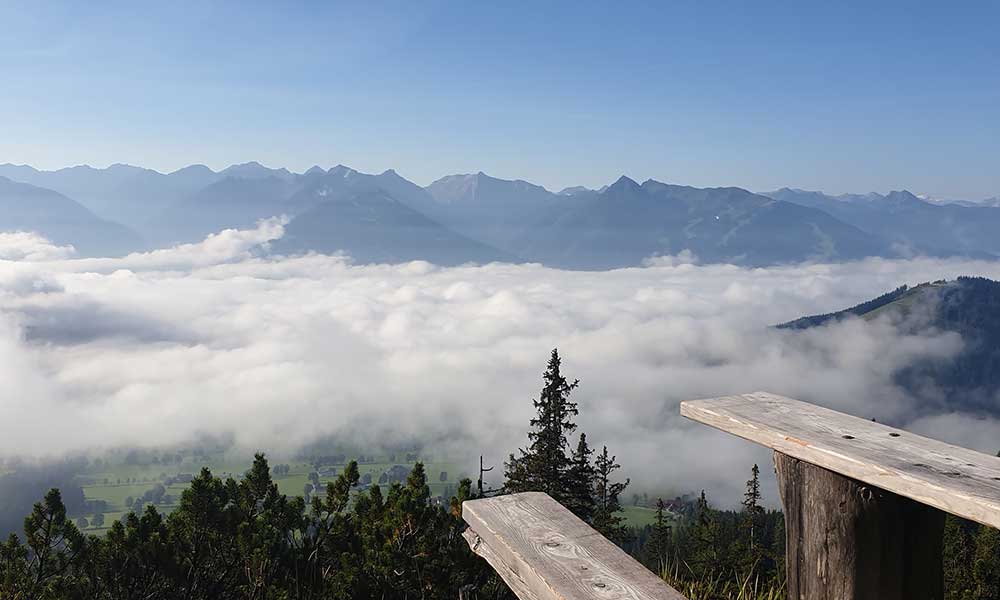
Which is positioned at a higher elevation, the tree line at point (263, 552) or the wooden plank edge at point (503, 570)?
the wooden plank edge at point (503, 570)

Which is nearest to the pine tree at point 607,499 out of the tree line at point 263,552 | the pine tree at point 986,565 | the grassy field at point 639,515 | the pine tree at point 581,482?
the pine tree at point 581,482

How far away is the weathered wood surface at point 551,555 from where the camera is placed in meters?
2.95

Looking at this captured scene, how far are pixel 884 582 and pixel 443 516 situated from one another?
3510 mm

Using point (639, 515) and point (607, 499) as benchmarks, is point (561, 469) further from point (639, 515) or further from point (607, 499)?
point (639, 515)

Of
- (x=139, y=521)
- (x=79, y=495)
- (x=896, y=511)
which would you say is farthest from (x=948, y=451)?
(x=79, y=495)

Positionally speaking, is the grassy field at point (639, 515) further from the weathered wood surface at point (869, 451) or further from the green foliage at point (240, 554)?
the weathered wood surface at point (869, 451)

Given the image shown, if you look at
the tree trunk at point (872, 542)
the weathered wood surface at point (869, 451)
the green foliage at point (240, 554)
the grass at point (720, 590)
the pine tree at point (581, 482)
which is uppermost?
the weathered wood surface at point (869, 451)

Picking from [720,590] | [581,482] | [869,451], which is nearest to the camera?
[869,451]

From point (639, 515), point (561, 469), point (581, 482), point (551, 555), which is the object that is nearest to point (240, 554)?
point (551, 555)

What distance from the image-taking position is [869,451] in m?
2.53

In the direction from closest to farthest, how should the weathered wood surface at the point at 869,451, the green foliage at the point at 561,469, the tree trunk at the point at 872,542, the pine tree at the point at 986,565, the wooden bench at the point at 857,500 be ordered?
the weathered wood surface at the point at 869,451, the wooden bench at the point at 857,500, the tree trunk at the point at 872,542, the pine tree at the point at 986,565, the green foliage at the point at 561,469

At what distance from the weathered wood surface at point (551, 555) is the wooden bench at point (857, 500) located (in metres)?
0.55

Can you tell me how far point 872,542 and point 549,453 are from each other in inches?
815

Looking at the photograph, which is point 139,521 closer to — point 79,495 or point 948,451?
point 948,451
